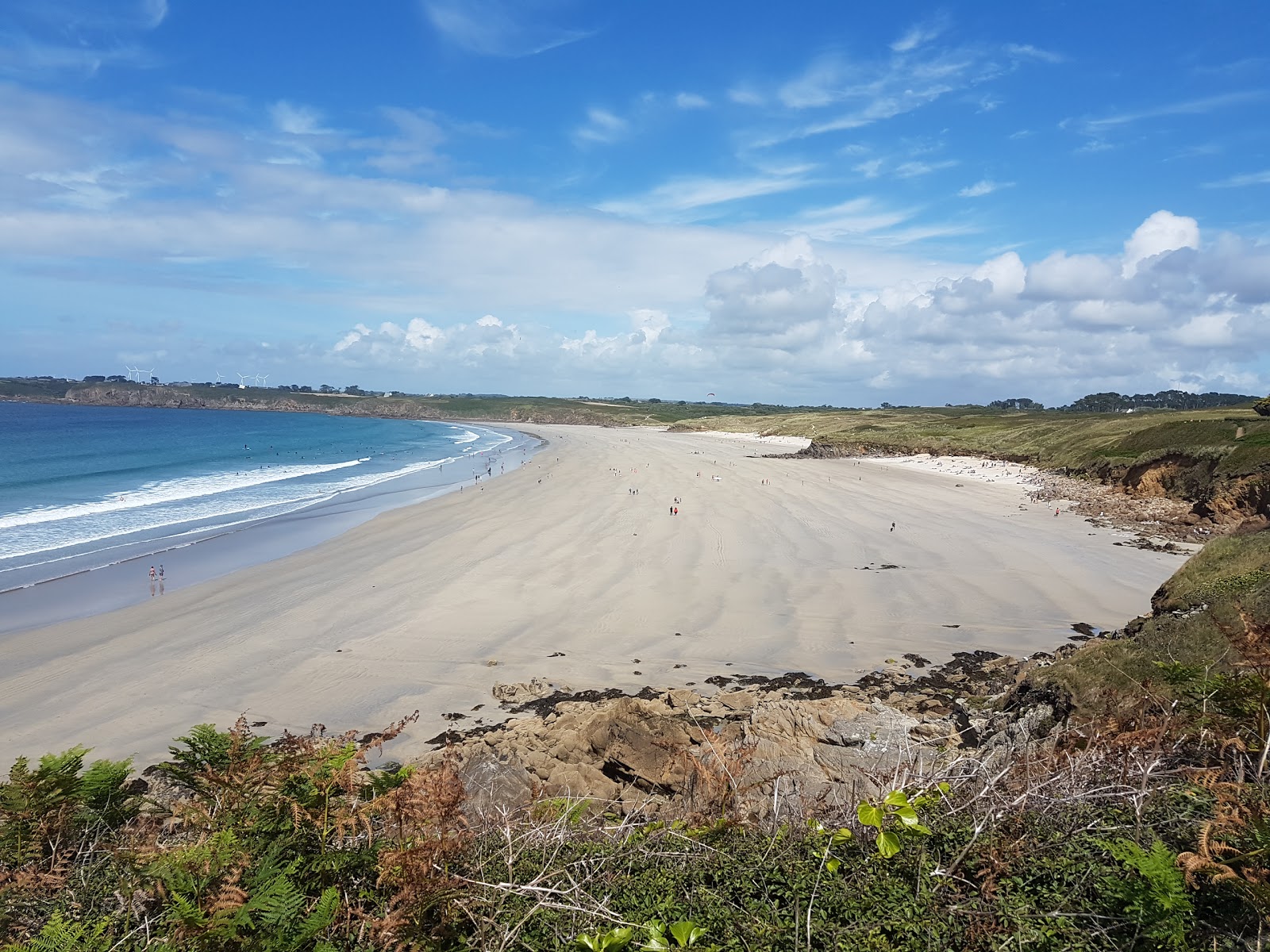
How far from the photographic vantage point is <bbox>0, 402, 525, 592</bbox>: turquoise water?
962 inches

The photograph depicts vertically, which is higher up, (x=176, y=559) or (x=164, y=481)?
(x=164, y=481)

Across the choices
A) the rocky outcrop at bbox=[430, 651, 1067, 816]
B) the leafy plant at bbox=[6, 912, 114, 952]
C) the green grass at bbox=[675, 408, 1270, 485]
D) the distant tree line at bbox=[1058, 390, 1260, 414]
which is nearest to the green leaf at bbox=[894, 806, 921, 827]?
the rocky outcrop at bbox=[430, 651, 1067, 816]

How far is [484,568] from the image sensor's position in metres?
19.1

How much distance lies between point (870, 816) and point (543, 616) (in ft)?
40.4

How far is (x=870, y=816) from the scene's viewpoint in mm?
3051

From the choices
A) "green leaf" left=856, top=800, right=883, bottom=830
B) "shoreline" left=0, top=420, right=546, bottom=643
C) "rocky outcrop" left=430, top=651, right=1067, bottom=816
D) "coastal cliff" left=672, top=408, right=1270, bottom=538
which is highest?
"coastal cliff" left=672, top=408, right=1270, bottom=538

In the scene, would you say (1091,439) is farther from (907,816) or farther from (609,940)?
(609,940)

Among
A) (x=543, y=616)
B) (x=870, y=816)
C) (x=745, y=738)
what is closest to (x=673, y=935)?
(x=870, y=816)

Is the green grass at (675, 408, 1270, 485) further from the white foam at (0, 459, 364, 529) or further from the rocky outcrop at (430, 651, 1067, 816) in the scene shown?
the white foam at (0, 459, 364, 529)

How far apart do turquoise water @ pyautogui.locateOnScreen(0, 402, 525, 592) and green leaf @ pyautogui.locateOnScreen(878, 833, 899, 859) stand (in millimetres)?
23943

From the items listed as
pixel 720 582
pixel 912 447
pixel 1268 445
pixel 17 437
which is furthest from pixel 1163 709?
pixel 17 437

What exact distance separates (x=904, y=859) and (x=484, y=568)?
1700 cm

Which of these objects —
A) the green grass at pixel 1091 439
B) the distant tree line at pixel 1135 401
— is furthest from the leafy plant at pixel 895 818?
the distant tree line at pixel 1135 401

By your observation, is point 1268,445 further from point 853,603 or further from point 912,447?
point 912,447
